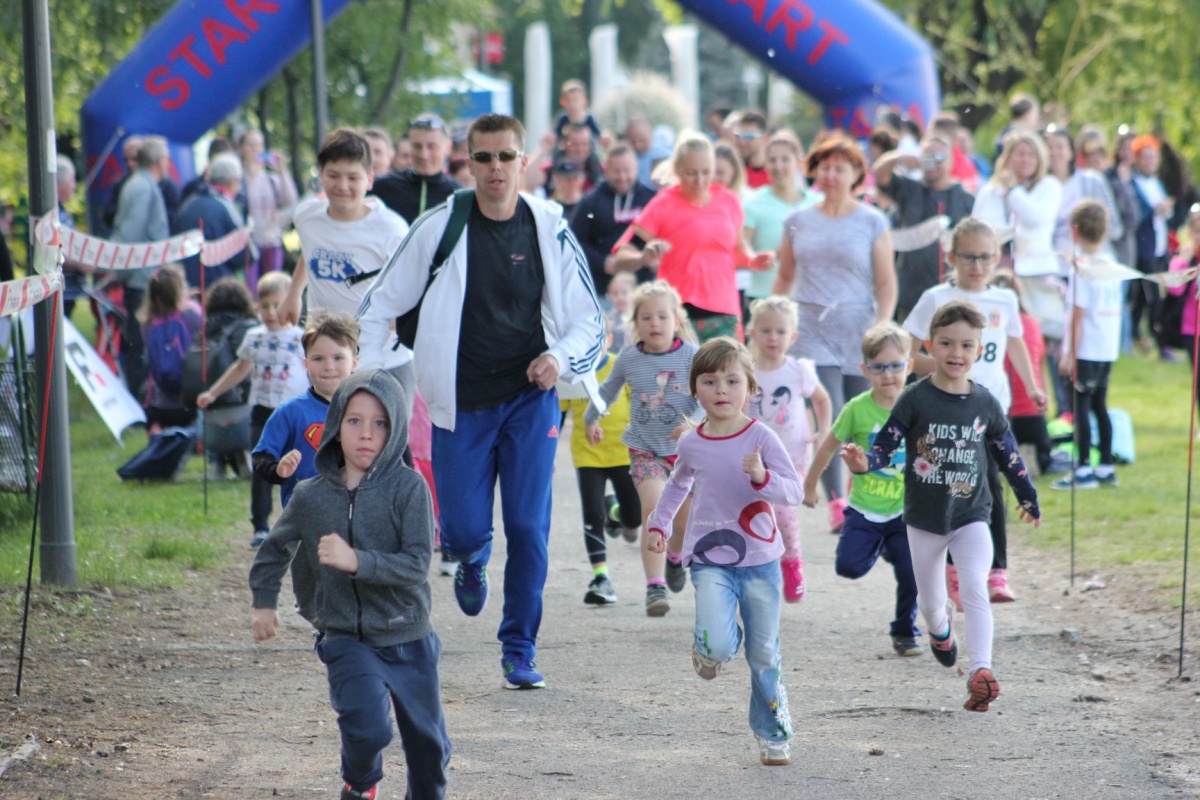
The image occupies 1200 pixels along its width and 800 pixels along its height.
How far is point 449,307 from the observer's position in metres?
6.11

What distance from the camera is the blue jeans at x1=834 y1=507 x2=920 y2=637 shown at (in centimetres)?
695

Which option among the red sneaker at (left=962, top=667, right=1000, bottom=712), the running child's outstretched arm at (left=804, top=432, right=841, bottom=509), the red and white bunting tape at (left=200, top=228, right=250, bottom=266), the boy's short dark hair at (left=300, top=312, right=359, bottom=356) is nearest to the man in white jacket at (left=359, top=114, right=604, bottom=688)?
the boy's short dark hair at (left=300, top=312, right=359, bottom=356)

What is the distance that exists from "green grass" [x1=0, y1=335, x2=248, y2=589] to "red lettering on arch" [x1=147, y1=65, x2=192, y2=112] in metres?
4.53

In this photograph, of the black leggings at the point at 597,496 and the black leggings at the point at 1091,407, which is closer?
the black leggings at the point at 597,496

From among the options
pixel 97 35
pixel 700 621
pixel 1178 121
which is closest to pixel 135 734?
pixel 700 621

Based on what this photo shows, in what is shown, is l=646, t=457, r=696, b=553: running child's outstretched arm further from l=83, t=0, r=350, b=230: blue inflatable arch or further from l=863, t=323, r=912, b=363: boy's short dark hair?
l=83, t=0, r=350, b=230: blue inflatable arch

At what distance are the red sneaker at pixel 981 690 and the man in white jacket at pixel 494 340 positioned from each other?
1.67 m

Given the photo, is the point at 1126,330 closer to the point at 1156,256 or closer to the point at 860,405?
the point at 1156,256

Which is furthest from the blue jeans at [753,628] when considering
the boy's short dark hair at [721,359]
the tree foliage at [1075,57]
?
the tree foliage at [1075,57]

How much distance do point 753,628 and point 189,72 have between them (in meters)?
12.0

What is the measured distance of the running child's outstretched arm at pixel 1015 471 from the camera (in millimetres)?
6227

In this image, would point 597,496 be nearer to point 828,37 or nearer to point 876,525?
point 876,525

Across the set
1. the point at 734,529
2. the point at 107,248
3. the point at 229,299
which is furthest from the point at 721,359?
the point at 229,299

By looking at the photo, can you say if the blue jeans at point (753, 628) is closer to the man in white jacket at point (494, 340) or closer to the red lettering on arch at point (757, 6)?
the man in white jacket at point (494, 340)
